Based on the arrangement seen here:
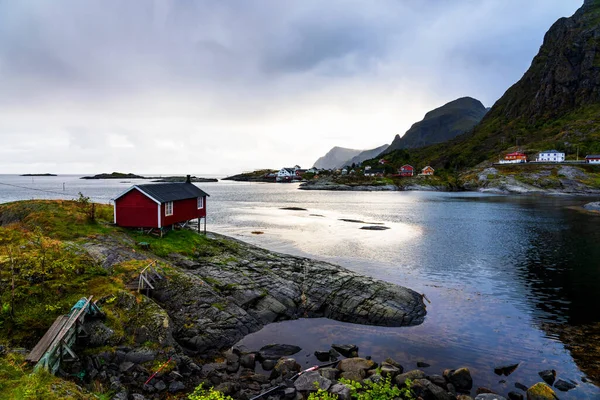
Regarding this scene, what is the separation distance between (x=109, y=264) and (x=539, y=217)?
282 ft

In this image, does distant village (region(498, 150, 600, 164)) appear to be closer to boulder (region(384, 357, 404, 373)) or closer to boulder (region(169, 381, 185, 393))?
boulder (region(384, 357, 404, 373))

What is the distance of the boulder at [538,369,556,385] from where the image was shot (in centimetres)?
1769

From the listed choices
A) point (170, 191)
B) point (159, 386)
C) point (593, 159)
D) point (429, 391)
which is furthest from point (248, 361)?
point (593, 159)

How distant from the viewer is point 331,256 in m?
43.6

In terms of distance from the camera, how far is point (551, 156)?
599ft

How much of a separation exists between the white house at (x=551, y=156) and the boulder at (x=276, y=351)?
21171 centimetres

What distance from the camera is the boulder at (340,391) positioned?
48.5 ft

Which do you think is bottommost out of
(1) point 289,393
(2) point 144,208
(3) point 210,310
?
(1) point 289,393

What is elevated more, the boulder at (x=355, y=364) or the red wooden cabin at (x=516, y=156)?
the red wooden cabin at (x=516, y=156)

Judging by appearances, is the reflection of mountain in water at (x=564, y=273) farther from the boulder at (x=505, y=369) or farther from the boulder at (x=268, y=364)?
the boulder at (x=268, y=364)

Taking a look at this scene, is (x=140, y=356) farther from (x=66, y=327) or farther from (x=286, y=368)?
(x=286, y=368)

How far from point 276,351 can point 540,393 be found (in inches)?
521

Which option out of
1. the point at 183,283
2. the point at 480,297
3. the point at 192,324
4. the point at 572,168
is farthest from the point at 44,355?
the point at 572,168

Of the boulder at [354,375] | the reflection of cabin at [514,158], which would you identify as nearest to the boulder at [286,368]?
the boulder at [354,375]
